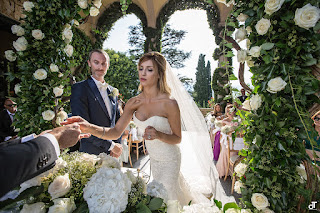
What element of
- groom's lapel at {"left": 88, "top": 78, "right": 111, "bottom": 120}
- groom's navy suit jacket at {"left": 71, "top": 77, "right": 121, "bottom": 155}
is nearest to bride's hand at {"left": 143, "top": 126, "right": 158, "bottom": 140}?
groom's navy suit jacket at {"left": 71, "top": 77, "right": 121, "bottom": 155}

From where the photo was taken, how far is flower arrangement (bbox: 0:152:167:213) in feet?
2.70

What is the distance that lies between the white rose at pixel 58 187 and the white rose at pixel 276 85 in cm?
124

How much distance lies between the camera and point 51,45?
5.98 feet

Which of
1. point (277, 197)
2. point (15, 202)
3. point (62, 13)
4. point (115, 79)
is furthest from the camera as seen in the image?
point (115, 79)

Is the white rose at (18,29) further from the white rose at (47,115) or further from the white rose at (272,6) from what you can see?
the white rose at (272,6)

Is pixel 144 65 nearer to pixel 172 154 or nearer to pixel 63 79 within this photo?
pixel 63 79

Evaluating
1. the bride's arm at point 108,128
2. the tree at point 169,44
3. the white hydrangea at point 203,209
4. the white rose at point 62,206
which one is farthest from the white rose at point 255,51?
the tree at point 169,44

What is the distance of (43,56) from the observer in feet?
6.04

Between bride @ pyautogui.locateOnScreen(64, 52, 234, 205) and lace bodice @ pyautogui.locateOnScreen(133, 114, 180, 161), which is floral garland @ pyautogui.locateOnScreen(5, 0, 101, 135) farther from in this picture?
lace bodice @ pyautogui.locateOnScreen(133, 114, 180, 161)

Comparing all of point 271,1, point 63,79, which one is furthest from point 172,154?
point 271,1

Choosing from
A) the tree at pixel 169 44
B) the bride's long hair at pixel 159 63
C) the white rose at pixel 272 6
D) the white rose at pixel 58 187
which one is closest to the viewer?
the white rose at pixel 58 187

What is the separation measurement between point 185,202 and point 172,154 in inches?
24.0

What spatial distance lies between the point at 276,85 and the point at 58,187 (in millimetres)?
1296

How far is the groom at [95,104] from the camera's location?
8.46 ft
